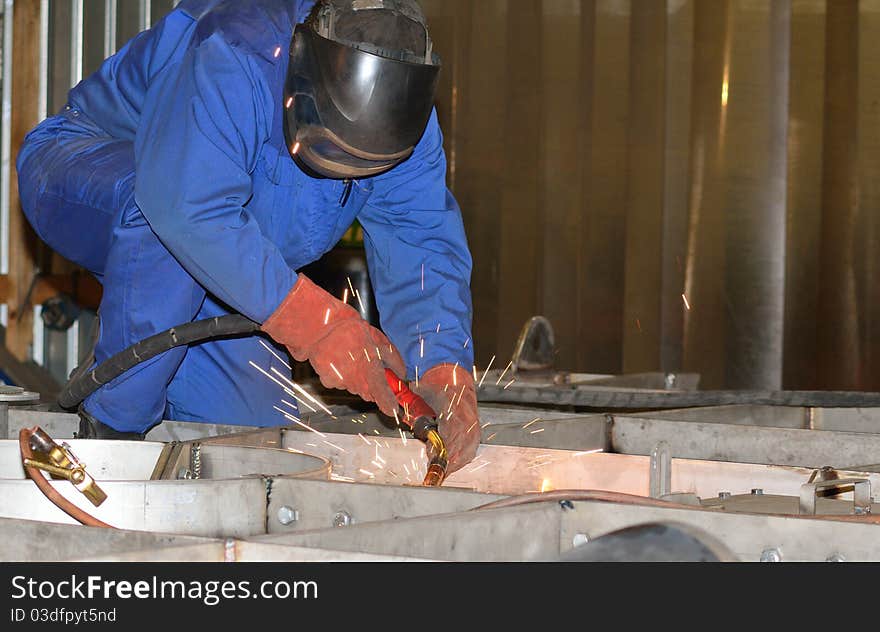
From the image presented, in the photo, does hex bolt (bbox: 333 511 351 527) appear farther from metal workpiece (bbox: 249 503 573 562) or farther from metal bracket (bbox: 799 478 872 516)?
metal bracket (bbox: 799 478 872 516)

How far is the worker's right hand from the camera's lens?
207 centimetres

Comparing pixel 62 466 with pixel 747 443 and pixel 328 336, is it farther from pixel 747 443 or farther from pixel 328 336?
pixel 747 443

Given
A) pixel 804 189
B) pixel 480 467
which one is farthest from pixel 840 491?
pixel 804 189

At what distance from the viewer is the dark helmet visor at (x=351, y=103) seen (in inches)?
76.9

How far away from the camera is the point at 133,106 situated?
252 cm

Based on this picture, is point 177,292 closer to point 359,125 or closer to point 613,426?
point 359,125

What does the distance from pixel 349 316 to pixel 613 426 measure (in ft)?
2.32

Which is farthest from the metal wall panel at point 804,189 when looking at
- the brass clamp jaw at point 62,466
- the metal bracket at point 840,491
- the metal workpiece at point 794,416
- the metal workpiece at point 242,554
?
the metal workpiece at point 242,554

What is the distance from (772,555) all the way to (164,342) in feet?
4.05

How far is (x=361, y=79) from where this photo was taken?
6.40 feet

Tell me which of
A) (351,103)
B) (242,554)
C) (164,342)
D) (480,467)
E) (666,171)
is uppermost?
(666,171)

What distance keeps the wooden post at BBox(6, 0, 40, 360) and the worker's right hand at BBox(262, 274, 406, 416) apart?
11.4 ft

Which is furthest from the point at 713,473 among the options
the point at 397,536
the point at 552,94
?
the point at 552,94

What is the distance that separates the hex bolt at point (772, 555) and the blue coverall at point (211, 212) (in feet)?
3.47
